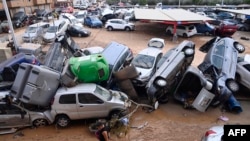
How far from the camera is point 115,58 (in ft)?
36.9

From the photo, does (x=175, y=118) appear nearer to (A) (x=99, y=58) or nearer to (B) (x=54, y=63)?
(A) (x=99, y=58)

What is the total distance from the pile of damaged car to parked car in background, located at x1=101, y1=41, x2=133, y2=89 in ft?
0.14

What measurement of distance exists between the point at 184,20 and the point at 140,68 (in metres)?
13.3

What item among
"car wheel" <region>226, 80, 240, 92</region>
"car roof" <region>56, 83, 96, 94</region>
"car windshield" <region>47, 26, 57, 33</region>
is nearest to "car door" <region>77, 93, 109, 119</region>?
"car roof" <region>56, 83, 96, 94</region>

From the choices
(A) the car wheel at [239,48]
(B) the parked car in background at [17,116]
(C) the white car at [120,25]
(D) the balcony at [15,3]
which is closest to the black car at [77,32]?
(C) the white car at [120,25]

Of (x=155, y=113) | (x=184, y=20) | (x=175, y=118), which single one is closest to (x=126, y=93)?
(x=155, y=113)

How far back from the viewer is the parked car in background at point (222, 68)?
29.2 ft

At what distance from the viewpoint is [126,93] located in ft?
32.4

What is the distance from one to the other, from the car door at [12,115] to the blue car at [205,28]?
21.5 metres

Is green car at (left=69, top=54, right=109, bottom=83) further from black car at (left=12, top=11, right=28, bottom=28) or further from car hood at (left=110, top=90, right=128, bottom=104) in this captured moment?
black car at (left=12, top=11, right=28, bottom=28)

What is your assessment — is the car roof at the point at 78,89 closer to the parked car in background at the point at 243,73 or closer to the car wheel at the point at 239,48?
the parked car in background at the point at 243,73

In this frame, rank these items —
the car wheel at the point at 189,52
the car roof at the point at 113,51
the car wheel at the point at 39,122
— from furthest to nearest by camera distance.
A: the car roof at the point at 113,51
the car wheel at the point at 189,52
the car wheel at the point at 39,122

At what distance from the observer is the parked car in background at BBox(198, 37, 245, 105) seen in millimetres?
8898

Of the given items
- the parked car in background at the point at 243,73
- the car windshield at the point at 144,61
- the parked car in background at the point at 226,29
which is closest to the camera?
the parked car in background at the point at 243,73
